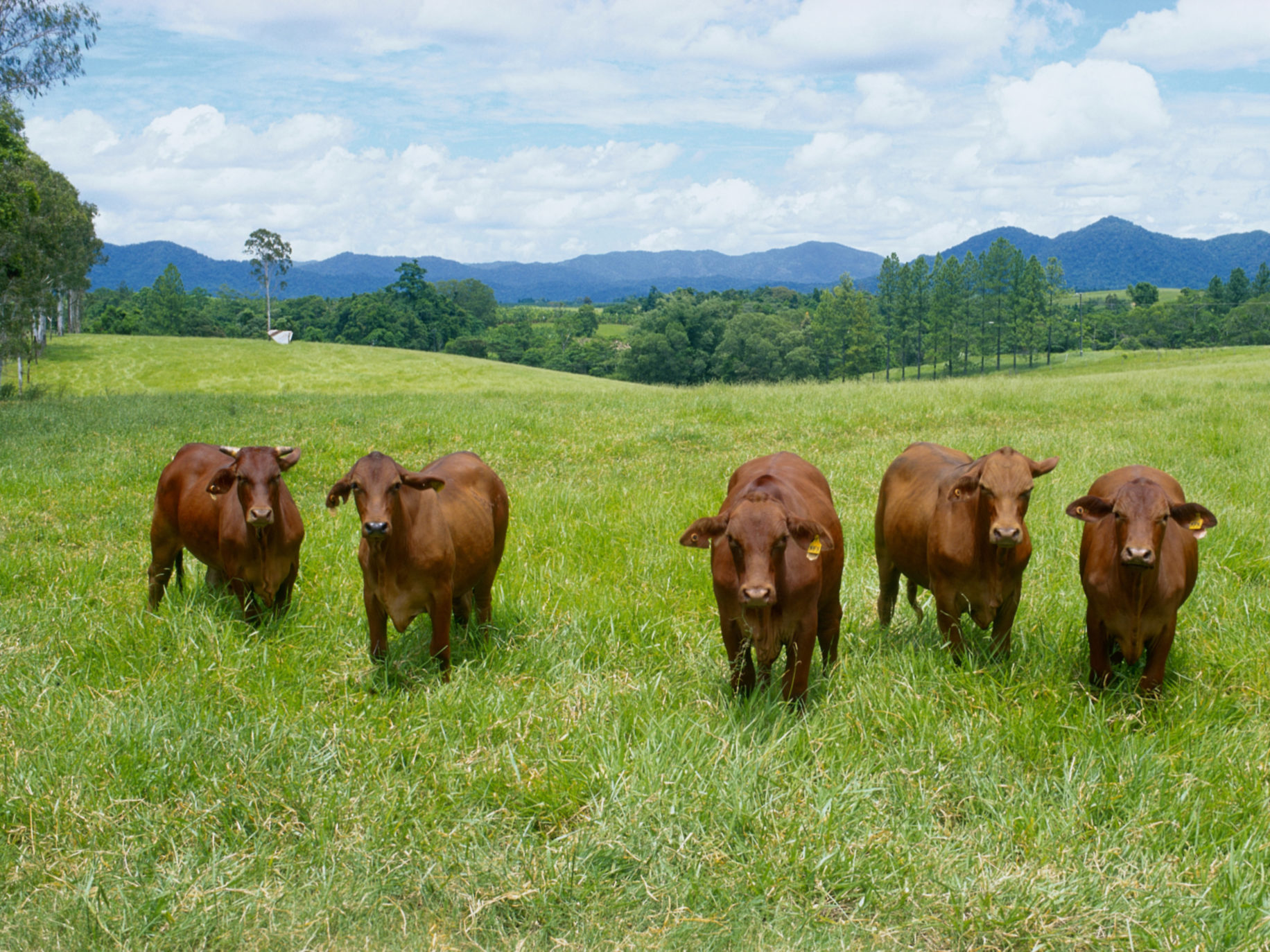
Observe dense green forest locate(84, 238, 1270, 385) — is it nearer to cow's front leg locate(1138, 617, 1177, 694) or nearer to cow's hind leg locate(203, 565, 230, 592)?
cow's hind leg locate(203, 565, 230, 592)

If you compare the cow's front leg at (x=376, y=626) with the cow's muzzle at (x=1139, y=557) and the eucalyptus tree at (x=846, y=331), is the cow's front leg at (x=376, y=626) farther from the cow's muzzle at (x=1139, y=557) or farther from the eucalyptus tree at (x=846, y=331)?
the eucalyptus tree at (x=846, y=331)

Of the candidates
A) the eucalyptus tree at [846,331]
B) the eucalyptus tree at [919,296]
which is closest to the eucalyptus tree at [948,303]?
the eucalyptus tree at [919,296]

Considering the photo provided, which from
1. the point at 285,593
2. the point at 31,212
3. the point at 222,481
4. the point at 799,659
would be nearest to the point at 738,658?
the point at 799,659

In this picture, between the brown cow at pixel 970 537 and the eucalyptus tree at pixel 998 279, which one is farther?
the eucalyptus tree at pixel 998 279

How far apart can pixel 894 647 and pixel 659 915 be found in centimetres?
300

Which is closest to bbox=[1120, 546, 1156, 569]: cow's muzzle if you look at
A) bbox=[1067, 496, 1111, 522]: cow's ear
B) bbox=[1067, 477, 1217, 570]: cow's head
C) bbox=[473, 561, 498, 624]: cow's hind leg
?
bbox=[1067, 477, 1217, 570]: cow's head

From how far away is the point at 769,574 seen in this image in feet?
14.8

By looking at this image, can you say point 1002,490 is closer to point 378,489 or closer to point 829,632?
point 829,632

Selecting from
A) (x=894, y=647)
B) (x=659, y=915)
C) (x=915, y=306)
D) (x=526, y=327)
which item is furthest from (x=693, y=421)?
(x=526, y=327)

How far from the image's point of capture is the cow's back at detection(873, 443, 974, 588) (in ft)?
19.5

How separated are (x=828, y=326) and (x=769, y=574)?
107 m

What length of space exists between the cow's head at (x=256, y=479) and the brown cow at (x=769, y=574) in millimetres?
2901

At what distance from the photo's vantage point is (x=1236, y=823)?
4.04 meters

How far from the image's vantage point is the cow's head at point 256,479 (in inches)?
234
